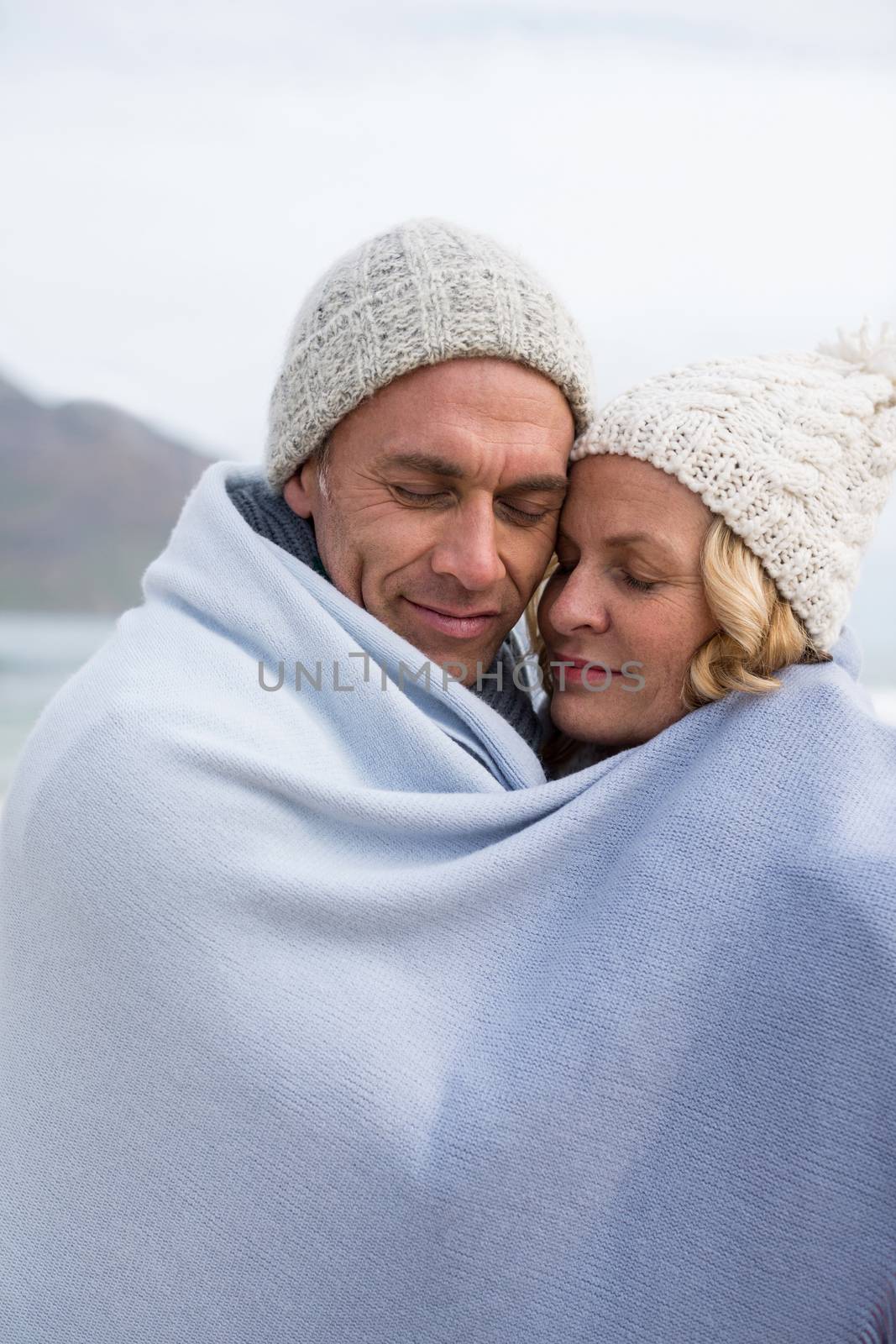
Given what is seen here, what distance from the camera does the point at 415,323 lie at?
164 cm

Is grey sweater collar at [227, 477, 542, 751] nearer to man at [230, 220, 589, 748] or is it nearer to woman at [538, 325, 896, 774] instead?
man at [230, 220, 589, 748]

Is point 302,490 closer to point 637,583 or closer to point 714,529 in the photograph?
point 637,583

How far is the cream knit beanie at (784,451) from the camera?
1484mm

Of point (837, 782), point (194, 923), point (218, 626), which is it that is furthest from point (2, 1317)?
point (837, 782)

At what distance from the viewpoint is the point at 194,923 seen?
1.34m

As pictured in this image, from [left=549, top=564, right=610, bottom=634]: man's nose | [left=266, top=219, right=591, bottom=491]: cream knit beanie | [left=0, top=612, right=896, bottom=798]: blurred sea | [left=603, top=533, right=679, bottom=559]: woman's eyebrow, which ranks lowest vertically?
[left=0, top=612, right=896, bottom=798]: blurred sea

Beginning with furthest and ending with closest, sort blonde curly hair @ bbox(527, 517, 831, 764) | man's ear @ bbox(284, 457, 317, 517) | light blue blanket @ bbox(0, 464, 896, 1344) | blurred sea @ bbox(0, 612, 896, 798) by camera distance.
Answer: blurred sea @ bbox(0, 612, 896, 798), man's ear @ bbox(284, 457, 317, 517), blonde curly hair @ bbox(527, 517, 831, 764), light blue blanket @ bbox(0, 464, 896, 1344)

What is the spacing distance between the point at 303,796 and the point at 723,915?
20.7 inches

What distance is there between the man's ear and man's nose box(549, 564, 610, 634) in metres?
0.46

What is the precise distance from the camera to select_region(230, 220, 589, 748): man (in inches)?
64.8

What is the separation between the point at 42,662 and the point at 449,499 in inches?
257

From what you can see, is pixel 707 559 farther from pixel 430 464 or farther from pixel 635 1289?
pixel 635 1289

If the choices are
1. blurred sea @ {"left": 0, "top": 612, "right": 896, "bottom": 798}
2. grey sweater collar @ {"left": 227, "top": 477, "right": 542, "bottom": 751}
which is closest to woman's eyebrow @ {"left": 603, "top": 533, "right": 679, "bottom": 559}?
grey sweater collar @ {"left": 227, "top": 477, "right": 542, "bottom": 751}

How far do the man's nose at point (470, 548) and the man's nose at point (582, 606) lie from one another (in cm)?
11
